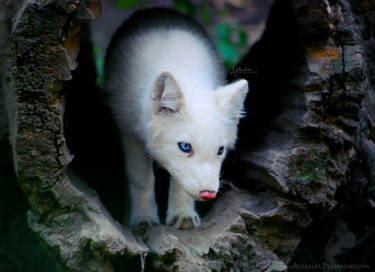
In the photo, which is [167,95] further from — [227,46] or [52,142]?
[227,46]

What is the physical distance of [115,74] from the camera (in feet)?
11.8

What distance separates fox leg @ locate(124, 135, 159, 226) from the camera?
10.9ft

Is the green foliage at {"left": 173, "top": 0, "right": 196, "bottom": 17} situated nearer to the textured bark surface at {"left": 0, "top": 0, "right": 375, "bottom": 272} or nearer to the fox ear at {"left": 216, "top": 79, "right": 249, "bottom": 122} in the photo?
the textured bark surface at {"left": 0, "top": 0, "right": 375, "bottom": 272}

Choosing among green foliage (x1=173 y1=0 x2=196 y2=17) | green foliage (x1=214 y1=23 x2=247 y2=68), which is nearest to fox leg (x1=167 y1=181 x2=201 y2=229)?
green foliage (x1=173 y1=0 x2=196 y2=17)

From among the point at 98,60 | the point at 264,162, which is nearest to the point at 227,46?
the point at 98,60

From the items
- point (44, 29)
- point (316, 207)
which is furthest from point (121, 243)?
point (316, 207)

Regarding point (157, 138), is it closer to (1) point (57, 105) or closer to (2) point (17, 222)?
(1) point (57, 105)

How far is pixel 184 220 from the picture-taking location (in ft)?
9.79

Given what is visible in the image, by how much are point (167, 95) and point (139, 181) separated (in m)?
0.97

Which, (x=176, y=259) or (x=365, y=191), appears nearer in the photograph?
(x=176, y=259)

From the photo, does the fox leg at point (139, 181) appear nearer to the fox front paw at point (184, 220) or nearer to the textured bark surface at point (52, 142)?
the fox front paw at point (184, 220)

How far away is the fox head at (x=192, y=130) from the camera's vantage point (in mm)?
2645

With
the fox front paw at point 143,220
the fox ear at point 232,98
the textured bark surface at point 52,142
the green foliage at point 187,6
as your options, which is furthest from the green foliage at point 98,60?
the textured bark surface at point 52,142

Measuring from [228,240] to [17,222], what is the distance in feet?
6.03
